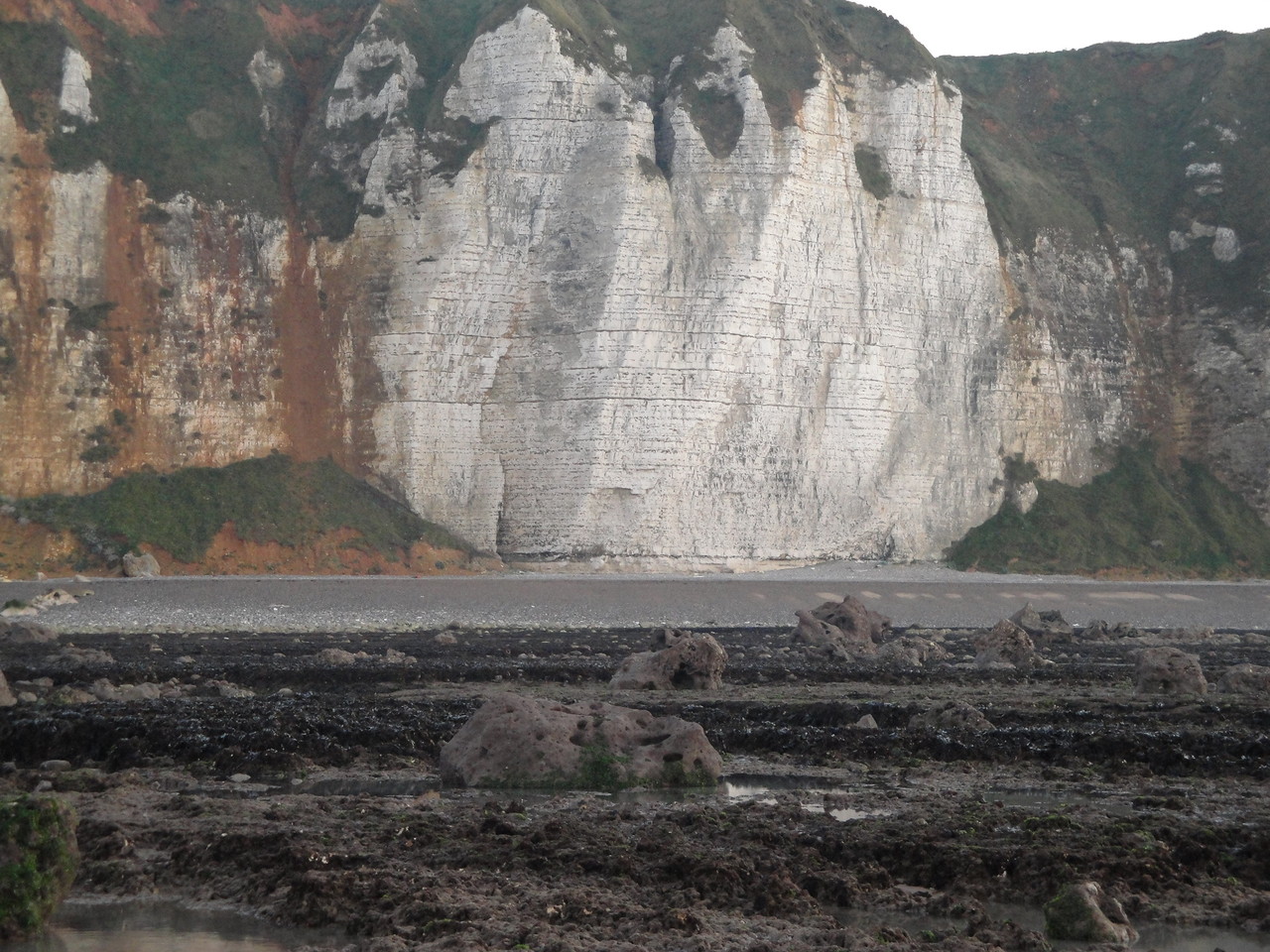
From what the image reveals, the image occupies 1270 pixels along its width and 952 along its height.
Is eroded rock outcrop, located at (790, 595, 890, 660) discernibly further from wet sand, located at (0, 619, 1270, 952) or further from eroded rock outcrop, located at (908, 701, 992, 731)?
eroded rock outcrop, located at (908, 701, 992, 731)

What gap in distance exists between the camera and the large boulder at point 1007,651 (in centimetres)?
2855

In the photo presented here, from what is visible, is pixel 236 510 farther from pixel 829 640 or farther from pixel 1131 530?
Result: pixel 1131 530

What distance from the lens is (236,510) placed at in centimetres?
4884

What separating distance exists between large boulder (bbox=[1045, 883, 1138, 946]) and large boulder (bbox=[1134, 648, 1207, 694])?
561 inches

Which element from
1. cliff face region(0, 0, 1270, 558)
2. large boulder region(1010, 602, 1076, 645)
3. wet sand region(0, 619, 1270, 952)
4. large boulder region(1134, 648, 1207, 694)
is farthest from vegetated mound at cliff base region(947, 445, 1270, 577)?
wet sand region(0, 619, 1270, 952)

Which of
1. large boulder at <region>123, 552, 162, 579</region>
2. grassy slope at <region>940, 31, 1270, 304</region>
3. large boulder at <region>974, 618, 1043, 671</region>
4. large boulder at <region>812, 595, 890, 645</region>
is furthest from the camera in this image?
grassy slope at <region>940, 31, 1270, 304</region>

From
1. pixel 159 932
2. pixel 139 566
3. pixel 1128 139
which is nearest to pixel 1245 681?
pixel 159 932

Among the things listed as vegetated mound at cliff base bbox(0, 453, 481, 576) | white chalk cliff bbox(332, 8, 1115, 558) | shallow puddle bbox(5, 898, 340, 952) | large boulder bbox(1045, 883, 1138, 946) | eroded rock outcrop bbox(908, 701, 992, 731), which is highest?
white chalk cliff bbox(332, 8, 1115, 558)

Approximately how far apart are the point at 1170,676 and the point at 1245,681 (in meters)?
1.24

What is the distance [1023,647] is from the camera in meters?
28.8

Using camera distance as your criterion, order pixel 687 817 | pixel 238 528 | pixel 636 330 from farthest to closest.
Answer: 1. pixel 636 330
2. pixel 238 528
3. pixel 687 817

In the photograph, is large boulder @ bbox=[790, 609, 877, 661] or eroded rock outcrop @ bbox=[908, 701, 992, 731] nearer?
eroded rock outcrop @ bbox=[908, 701, 992, 731]

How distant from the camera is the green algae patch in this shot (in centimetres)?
897

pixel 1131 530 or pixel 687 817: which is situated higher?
pixel 1131 530
